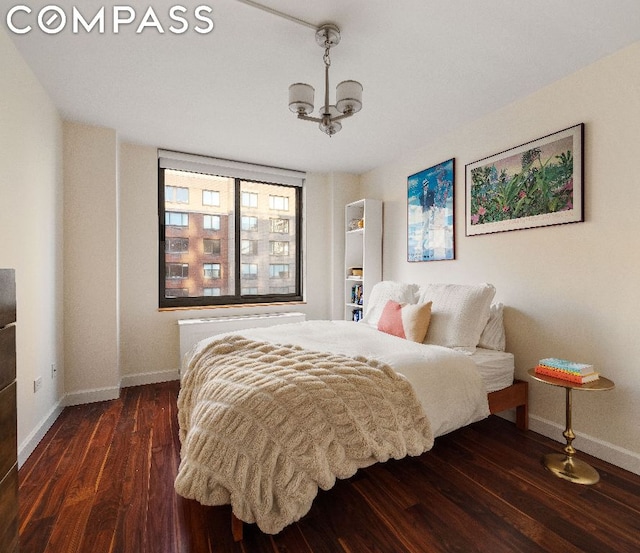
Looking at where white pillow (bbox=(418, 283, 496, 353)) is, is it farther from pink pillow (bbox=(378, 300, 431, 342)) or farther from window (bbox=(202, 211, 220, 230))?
window (bbox=(202, 211, 220, 230))

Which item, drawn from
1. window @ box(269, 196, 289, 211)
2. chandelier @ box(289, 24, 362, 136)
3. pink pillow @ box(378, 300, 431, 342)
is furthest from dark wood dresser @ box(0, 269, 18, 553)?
window @ box(269, 196, 289, 211)

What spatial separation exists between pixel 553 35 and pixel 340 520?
2.72m

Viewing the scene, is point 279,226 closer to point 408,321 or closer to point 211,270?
point 211,270

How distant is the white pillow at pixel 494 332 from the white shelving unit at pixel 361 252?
1.58 m

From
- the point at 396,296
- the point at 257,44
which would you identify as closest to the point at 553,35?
the point at 257,44

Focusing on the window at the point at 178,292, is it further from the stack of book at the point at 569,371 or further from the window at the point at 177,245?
the stack of book at the point at 569,371

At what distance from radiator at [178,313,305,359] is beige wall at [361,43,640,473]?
231 centimetres

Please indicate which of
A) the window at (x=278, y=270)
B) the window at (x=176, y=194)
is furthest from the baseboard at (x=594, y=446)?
the window at (x=176, y=194)

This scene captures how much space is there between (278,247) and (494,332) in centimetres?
269

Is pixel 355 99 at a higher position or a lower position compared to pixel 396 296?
higher

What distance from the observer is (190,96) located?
2.43 m

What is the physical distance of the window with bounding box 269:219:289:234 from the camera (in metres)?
4.26

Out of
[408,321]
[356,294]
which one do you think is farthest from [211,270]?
[408,321]

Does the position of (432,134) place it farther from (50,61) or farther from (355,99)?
(50,61)
